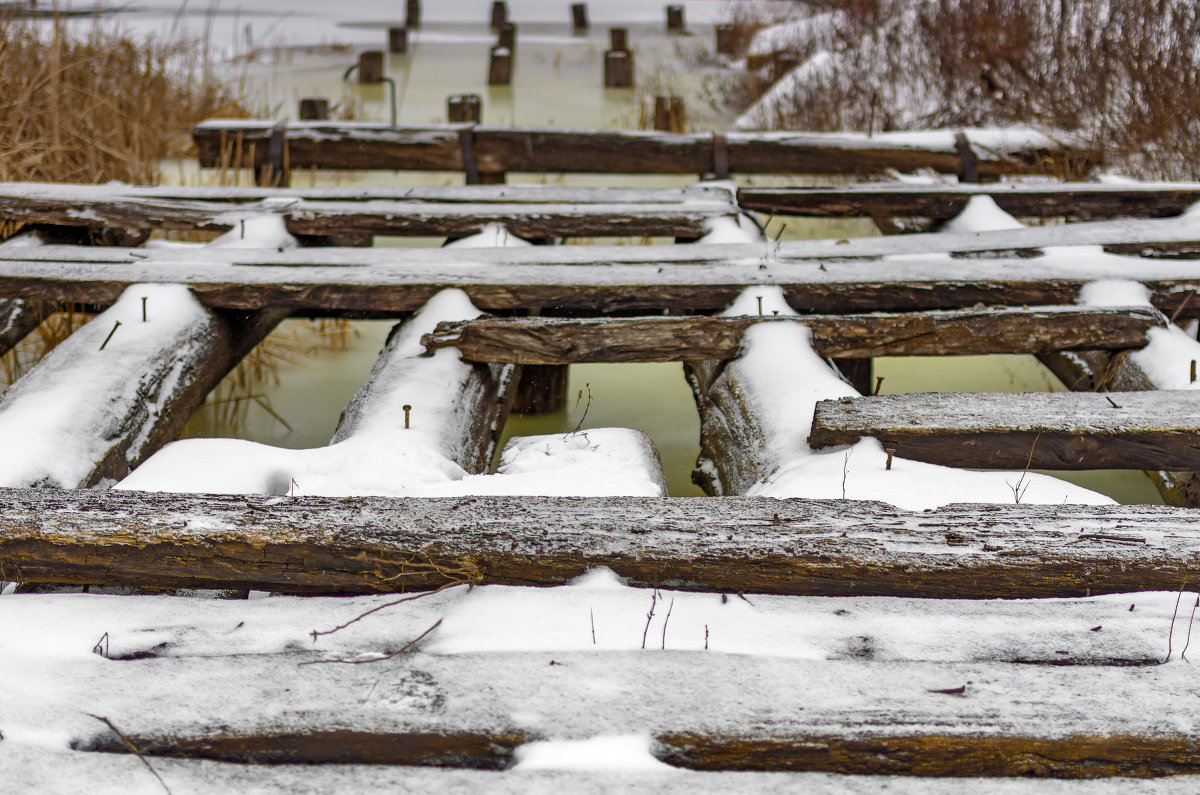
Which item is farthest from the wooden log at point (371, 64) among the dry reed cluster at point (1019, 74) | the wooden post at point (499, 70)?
the dry reed cluster at point (1019, 74)

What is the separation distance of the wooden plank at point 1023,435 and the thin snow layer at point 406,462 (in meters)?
0.37

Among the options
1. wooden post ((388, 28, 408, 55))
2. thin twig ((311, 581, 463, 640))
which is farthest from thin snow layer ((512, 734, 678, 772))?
wooden post ((388, 28, 408, 55))

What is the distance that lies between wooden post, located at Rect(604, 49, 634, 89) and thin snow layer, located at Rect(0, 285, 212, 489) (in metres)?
10.3

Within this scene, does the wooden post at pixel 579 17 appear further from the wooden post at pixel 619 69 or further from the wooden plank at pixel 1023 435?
the wooden plank at pixel 1023 435

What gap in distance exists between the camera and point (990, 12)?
6.89 m

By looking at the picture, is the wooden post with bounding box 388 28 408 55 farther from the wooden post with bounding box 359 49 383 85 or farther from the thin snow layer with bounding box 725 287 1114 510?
the thin snow layer with bounding box 725 287 1114 510

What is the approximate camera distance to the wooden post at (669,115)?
261 inches

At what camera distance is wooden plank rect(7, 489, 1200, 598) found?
1267mm

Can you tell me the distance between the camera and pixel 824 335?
2291 millimetres

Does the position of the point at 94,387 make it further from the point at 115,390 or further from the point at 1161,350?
the point at 1161,350

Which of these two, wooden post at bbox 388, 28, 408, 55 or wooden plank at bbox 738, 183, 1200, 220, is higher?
wooden post at bbox 388, 28, 408, 55

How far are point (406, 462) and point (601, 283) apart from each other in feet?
3.74

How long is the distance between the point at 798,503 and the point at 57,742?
94cm

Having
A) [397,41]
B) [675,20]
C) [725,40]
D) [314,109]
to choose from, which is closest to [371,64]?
[314,109]
